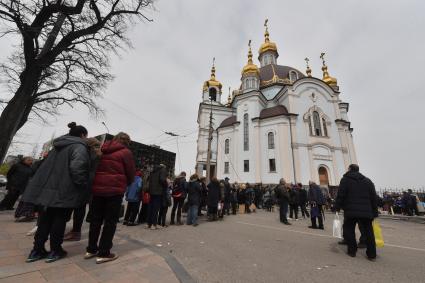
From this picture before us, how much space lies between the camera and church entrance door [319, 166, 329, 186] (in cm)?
2652

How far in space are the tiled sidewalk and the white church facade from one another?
24144 mm

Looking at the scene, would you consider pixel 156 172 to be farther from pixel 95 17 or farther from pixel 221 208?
pixel 95 17

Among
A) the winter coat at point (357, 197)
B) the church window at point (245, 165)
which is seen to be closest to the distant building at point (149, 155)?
the church window at point (245, 165)

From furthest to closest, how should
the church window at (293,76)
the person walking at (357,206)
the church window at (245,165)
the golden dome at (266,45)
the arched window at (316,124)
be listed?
the golden dome at (266,45), the church window at (293,76), the arched window at (316,124), the church window at (245,165), the person walking at (357,206)

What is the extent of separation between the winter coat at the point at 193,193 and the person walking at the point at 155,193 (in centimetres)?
137

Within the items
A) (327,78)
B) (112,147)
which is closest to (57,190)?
(112,147)

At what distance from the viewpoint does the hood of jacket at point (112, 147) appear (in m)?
3.19

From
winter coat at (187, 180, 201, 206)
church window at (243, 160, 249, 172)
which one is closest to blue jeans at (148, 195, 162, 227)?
winter coat at (187, 180, 201, 206)

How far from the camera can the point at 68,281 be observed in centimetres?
231

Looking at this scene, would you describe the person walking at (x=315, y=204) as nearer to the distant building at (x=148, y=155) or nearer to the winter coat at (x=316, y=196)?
the winter coat at (x=316, y=196)

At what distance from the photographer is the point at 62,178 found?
2.99 meters

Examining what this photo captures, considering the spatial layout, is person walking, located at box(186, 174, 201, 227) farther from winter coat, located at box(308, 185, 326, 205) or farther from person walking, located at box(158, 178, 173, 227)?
winter coat, located at box(308, 185, 326, 205)

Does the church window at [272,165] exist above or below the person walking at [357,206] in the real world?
above

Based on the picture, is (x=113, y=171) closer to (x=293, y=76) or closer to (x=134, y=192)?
(x=134, y=192)
